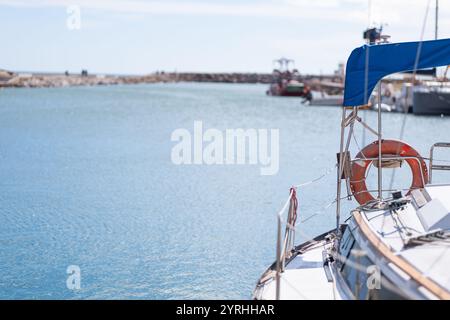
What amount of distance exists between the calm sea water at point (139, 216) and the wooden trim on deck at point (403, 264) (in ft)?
18.0

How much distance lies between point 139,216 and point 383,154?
417 inches

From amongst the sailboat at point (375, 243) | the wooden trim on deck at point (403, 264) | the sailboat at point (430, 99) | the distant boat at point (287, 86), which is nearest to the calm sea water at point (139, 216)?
the sailboat at point (375, 243)

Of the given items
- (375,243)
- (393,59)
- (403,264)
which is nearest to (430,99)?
(393,59)

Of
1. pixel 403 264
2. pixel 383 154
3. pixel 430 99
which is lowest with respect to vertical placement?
pixel 403 264

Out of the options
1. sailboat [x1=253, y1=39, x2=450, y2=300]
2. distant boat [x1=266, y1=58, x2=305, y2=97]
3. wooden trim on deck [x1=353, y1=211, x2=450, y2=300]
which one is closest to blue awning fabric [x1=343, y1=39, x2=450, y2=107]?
sailboat [x1=253, y1=39, x2=450, y2=300]

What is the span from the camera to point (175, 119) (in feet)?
211

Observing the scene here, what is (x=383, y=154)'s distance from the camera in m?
12.2

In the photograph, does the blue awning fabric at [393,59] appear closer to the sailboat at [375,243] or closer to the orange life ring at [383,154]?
the sailboat at [375,243]

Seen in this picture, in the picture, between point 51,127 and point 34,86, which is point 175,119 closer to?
point 51,127

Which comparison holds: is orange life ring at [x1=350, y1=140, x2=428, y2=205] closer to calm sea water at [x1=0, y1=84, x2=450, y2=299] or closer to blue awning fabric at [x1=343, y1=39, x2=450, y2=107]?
blue awning fabric at [x1=343, y1=39, x2=450, y2=107]

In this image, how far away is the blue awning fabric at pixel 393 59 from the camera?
10047mm

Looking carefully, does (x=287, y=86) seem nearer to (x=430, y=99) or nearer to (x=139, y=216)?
(x=430, y=99)
